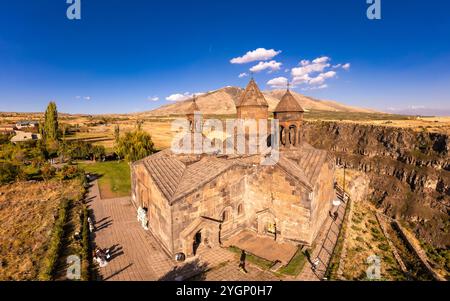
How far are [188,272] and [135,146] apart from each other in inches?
1023

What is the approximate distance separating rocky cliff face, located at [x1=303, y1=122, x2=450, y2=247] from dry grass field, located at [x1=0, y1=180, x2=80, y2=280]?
4064 cm

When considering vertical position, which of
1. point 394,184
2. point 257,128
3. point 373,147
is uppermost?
point 257,128

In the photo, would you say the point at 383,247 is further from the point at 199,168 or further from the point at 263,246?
the point at 199,168

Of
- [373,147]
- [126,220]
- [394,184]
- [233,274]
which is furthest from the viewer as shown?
[373,147]

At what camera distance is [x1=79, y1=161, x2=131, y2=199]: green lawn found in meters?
29.6

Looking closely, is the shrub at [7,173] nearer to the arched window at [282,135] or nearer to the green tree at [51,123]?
the green tree at [51,123]

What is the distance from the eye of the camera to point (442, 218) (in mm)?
35500

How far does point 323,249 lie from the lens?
18.2 m

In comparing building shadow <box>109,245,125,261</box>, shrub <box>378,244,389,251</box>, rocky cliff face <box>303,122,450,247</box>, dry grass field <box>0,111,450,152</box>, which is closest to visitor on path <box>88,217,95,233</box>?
building shadow <box>109,245,125,261</box>

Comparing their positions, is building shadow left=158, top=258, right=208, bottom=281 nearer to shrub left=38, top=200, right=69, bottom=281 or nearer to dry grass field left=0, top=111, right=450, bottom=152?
shrub left=38, top=200, right=69, bottom=281

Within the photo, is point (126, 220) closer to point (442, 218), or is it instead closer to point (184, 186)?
point (184, 186)

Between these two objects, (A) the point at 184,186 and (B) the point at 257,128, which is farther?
(B) the point at 257,128

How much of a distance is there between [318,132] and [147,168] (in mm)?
60938

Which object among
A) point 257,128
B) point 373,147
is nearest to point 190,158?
point 257,128
